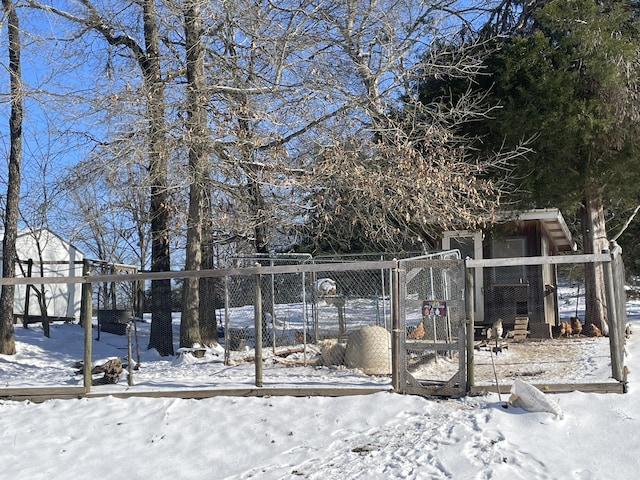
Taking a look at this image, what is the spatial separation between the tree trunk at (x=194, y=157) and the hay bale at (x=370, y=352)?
4124 millimetres

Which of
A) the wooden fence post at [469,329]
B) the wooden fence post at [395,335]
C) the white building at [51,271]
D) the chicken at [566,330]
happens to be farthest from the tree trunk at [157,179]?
the white building at [51,271]

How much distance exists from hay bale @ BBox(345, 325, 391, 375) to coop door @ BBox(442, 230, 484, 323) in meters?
5.96

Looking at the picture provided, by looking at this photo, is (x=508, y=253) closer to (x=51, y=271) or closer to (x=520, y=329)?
(x=520, y=329)

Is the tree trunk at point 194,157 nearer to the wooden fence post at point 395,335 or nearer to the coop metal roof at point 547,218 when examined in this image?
the wooden fence post at point 395,335

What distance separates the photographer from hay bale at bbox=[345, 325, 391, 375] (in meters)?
9.77

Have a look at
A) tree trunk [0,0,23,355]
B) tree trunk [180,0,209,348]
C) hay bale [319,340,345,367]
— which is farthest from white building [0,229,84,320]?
hay bale [319,340,345,367]

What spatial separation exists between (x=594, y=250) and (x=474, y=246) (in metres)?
2.72

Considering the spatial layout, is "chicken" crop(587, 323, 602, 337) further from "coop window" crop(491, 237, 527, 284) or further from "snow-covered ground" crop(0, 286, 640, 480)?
"snow-covered ground" crop(0, 286, 640, 480)

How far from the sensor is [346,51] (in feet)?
45.1

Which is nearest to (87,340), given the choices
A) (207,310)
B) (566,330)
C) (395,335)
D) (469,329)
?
(395,335)

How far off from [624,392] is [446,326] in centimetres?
359

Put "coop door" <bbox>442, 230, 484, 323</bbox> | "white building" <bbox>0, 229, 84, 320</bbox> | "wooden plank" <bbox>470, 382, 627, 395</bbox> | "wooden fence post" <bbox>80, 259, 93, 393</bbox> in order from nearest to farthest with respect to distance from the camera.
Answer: "wooden plank" <bbox>470, 382, 627, 395</bbox>, "wooden fence post" <bbox>80, 259, 93, 393</bbox>, "coop door" <bbox>442, 230, 484, 323</bbox>, "white building" <bbox>0, 229, 84, 320</bbox>

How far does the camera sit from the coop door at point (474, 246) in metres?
15.7

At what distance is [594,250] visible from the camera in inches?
588
